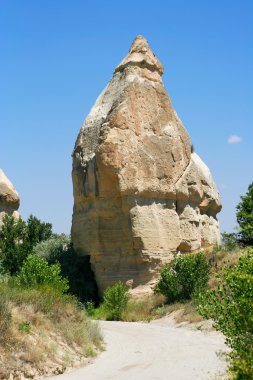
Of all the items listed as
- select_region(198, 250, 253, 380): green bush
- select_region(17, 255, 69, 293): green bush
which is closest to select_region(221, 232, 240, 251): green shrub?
select_region(17, 255, 69, 293): green bush

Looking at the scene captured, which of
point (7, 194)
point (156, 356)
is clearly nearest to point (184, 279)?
point (156, 356)

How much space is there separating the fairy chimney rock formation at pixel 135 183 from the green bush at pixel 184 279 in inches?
92.2

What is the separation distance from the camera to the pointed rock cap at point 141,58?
3086 centimetres

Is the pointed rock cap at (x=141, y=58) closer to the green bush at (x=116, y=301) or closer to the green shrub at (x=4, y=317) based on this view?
the green bush at (x=116, y=301)

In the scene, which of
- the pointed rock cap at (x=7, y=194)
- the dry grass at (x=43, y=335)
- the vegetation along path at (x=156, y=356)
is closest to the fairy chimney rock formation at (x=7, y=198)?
the pointed rock cap at (x=7, y=194)

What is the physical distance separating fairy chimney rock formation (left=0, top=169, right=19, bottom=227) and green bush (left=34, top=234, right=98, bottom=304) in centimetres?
724

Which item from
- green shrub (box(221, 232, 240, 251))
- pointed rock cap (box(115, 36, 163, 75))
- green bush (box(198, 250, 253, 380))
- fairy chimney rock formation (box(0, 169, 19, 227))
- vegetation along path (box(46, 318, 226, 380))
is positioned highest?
pointed rock cap (box(115, 36, 163, 75))

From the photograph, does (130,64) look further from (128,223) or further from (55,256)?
(55,256)

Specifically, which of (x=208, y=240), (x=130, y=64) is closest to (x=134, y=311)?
(x=208, y=240)

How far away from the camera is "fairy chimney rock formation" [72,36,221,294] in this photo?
27562 millimetres

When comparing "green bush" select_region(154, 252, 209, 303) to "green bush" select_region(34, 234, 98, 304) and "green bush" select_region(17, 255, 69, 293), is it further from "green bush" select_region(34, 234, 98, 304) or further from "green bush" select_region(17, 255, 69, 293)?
"green bush" select_region(17, 255, 69, 293)

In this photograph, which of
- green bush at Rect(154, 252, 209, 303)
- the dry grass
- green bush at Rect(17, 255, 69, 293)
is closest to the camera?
the dry grass

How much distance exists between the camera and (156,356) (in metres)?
13.8

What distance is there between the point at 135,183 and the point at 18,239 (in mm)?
8857
